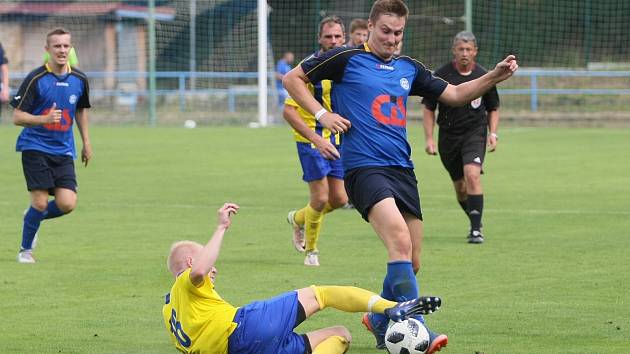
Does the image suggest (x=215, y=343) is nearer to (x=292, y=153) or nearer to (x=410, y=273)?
(x=410, y=273)

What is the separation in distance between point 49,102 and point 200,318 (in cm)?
529

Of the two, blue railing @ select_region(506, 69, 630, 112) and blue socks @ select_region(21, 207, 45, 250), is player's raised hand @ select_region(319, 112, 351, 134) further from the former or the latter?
blue railing @ select_region(506, 69, 630, 112)

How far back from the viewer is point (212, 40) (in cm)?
3809

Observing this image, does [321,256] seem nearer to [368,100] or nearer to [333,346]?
[368,100]

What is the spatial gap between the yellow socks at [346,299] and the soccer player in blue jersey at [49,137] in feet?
16.2

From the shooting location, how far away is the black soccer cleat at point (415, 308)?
633cm

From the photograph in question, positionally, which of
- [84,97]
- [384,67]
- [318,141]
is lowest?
[84,97]

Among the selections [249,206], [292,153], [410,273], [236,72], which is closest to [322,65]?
[410,273]

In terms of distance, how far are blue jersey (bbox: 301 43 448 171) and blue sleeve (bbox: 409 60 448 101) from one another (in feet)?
0.28

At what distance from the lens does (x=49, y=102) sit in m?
11.3

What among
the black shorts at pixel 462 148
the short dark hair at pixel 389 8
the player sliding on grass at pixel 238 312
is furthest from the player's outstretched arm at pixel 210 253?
the black shorts at pixel 462 148

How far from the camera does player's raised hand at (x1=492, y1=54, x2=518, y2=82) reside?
24.5 ft

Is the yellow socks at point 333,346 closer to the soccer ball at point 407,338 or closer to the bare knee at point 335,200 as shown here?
the soccer ball at point 407,338

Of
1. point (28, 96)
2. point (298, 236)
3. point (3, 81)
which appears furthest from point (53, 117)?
point (3, 81)
